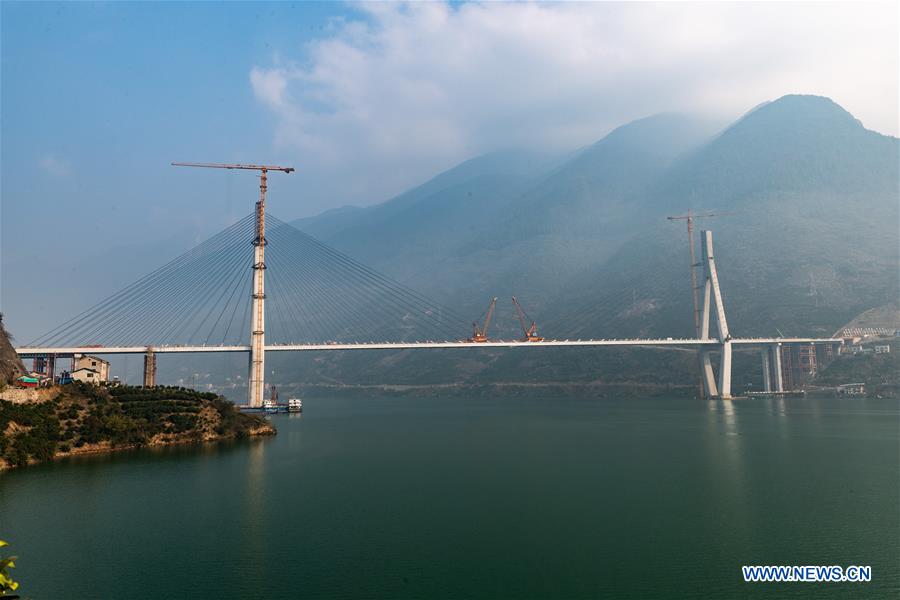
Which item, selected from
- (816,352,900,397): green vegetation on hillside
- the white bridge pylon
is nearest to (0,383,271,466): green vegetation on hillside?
the white bridge pylon

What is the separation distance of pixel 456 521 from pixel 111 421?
111 ft

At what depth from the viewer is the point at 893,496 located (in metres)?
28.6

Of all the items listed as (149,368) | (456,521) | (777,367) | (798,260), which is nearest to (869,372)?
(777,367)

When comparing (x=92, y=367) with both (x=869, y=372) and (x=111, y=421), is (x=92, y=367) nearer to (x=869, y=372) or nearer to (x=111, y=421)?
(x=111, y=421)

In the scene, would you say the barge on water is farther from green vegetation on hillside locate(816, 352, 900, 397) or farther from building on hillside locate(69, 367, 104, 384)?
green vegetation on hillside locate(816, 352, 900, 397)

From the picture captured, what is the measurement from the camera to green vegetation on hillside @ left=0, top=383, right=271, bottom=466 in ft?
129

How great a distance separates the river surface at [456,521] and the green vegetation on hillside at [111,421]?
3047 millimetres

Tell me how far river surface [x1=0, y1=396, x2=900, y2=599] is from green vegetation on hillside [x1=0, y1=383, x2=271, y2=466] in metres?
3.05

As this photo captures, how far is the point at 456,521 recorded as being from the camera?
24812mm

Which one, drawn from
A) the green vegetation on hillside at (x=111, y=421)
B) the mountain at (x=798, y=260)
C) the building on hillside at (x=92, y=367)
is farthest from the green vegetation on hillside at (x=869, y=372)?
the building on hillside at (x=92, y=367)

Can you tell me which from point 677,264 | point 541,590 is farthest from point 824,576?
point 677,264

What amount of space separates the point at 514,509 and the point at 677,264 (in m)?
172

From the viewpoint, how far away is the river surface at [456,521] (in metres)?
18.1

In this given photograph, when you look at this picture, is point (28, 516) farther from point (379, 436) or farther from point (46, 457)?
point (379, 436)
